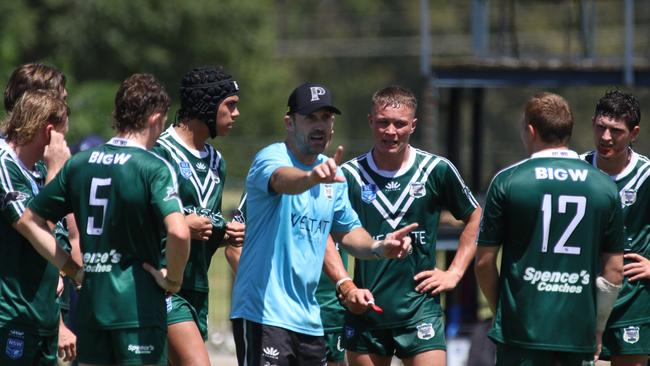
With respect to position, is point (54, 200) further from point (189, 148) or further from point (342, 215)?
point (342, 215)

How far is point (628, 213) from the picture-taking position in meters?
7.72

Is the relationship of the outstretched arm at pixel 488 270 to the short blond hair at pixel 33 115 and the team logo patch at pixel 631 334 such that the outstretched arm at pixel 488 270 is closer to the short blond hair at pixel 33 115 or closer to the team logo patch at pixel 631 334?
the team logo patch at pixel 631 334

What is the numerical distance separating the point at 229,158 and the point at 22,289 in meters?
32.0

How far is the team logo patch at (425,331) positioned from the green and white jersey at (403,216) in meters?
0.05

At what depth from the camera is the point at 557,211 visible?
6.32 metres

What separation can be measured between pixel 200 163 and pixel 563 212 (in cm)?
248

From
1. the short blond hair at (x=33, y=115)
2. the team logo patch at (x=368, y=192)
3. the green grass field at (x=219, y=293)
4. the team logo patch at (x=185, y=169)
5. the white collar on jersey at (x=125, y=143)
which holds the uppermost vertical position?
the short blond hair at (x=33, y=115)

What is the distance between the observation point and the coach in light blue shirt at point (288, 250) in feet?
21.3

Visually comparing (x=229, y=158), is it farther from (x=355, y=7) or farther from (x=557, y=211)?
(x=557, y=211)

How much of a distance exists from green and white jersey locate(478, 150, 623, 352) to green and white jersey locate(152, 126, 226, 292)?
6.50 feet

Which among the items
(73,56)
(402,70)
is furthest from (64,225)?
(402,70)

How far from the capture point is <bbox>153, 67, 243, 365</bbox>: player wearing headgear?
7.52m

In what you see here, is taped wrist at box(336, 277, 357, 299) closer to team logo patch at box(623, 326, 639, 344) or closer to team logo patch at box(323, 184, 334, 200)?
team logo patch at box(323, 184, 334, 200)

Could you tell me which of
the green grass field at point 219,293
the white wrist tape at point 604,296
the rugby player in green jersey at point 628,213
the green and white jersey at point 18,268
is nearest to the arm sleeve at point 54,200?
the green and white jersey at point 18,268
